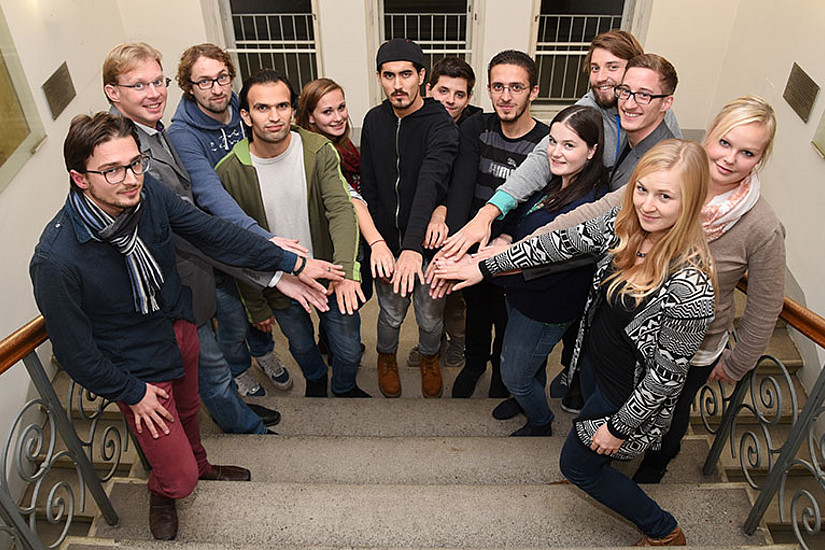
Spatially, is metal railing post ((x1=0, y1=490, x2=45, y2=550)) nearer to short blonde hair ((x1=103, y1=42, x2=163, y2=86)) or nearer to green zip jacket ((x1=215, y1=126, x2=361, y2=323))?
green zip jacket ((x1=215, y1=126, x2=361, y2=323))

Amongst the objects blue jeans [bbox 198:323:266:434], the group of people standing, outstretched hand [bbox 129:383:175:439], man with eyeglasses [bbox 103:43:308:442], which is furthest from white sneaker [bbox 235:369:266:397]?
outstretched hand [bbox 129:383:175:439]

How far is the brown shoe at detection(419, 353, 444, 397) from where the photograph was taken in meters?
3.11

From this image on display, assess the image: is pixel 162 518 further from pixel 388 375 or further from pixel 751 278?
pixel 751 278

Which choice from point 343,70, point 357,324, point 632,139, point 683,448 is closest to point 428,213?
point 357,324

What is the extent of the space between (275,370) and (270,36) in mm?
3553

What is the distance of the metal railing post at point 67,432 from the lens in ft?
5.72

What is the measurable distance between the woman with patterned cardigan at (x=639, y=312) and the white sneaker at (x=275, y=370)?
1.62 metres

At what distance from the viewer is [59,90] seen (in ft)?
13.1

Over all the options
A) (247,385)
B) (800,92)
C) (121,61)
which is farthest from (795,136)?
(121,61)

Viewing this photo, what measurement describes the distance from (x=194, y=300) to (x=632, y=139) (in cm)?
178

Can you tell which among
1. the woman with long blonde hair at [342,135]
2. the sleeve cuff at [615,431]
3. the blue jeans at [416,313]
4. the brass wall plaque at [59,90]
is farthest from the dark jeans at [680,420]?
the brass wall plaque at [59,90]

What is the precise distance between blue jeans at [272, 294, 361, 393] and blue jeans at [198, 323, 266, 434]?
0.35m

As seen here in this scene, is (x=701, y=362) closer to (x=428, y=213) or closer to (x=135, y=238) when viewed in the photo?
(x=428, y=213)

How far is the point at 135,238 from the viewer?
171cm
